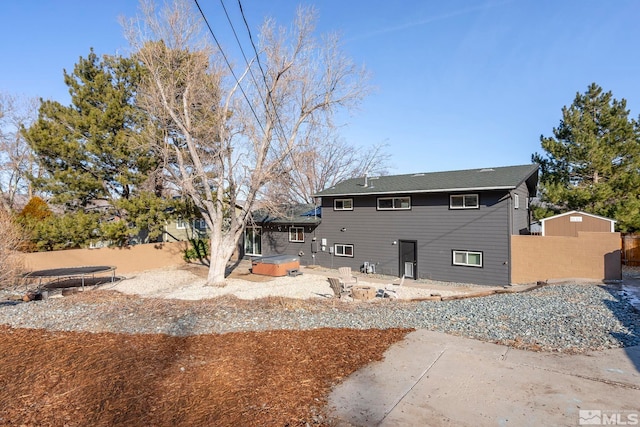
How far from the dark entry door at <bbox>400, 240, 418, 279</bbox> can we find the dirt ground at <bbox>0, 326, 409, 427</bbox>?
10.7m

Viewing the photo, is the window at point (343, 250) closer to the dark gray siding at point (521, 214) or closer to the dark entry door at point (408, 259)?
the dark entry door at point (408, 259)

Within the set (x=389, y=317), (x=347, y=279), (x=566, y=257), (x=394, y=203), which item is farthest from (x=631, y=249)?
(x=389, y=317)

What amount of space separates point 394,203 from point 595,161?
474 inches

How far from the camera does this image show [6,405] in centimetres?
385

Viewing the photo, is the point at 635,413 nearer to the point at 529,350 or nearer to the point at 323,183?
the point at 529,350

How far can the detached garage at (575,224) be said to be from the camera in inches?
622

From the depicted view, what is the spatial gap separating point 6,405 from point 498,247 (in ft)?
51.5

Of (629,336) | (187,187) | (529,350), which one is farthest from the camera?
(187,187)

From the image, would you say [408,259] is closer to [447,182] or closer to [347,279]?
[347,279]

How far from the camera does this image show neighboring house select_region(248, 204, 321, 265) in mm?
21281

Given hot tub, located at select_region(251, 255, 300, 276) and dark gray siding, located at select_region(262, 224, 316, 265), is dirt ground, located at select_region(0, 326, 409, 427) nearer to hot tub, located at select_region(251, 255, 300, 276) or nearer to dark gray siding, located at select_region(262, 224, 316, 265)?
hot tub, located at select_region(251, 255, 300, 276)

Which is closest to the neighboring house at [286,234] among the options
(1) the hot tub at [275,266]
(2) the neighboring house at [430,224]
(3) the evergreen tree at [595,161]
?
(2) the neighboring house at [430,224]

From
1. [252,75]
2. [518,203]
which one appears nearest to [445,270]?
[518,203]

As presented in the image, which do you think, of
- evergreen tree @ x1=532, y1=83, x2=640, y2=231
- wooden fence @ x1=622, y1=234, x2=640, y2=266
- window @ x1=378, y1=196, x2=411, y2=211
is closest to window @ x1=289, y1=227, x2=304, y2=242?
window @ x1=378, y1=196, x2=411, y2=211
